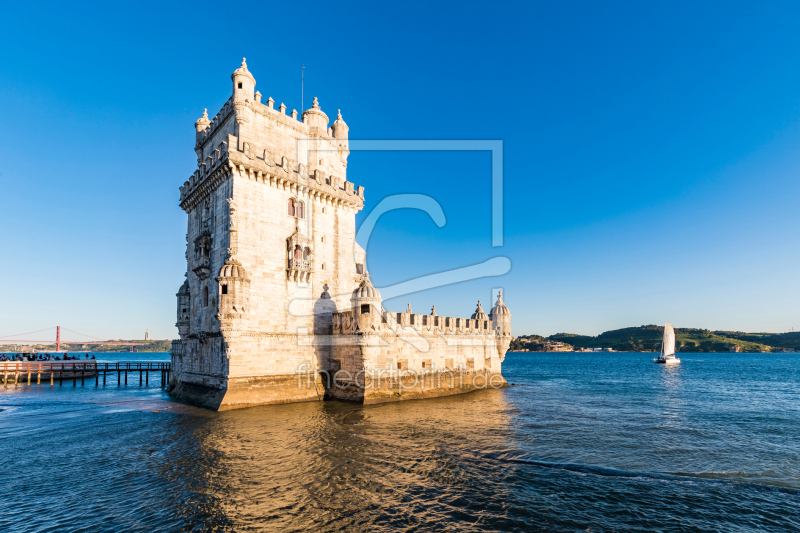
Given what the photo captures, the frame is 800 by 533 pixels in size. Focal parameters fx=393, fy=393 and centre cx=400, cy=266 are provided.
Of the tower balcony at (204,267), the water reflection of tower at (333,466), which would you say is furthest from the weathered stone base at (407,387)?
the tower balcony at (204,267)

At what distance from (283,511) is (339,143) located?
29918 mm

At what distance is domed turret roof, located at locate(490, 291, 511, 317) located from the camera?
40.7 m

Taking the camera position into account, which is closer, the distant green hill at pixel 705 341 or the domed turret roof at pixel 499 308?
the domed turret roof at pixel 499 308

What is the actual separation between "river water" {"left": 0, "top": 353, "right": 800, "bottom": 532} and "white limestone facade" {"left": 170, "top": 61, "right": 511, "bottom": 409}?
10.7 ft

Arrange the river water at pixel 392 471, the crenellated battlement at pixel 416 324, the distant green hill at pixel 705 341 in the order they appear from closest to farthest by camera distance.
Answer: the river water at pixel 392 471 < the crenellated battlement at pixel 416 324 < the distant green hill at pixel 705 341

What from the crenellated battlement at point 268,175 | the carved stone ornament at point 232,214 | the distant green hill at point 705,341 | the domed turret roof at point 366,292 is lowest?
the distant green hill at point 705,341

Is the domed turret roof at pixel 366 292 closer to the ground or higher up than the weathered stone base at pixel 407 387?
higher up

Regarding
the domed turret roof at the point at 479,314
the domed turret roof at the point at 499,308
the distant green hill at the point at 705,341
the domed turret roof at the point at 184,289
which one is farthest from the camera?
the distant green hill at the point at 705,341

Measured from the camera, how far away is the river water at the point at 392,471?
10.7 metres

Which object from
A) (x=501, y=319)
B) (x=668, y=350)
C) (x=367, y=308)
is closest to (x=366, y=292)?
(x=367, y=308)

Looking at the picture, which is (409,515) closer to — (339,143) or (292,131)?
(292,131)

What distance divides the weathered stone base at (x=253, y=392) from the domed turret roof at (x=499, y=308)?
65.6 ft

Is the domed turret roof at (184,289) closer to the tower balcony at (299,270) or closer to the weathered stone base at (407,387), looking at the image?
the tower balcony at (299,270)

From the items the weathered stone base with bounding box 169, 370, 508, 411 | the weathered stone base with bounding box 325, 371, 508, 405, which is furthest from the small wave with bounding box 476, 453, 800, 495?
the weathered stone base with bounding box 169, 370, 508, 411
